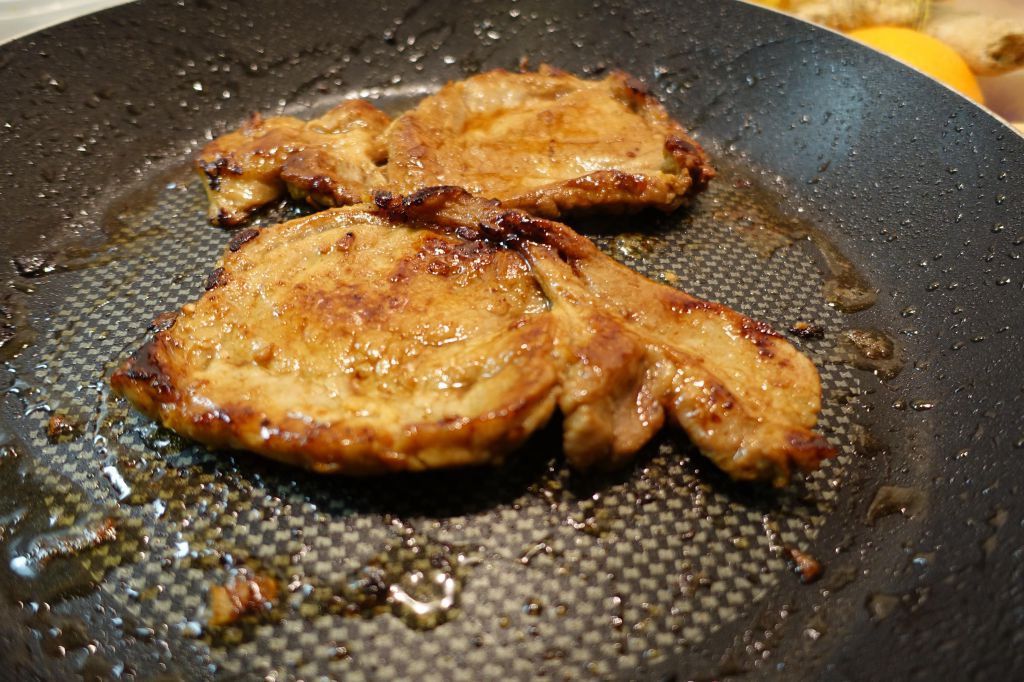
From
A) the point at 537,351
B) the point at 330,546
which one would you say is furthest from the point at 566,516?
the point at 330,546

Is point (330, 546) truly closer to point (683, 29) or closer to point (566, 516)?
point (566, 516)

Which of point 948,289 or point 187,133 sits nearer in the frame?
point 948,289

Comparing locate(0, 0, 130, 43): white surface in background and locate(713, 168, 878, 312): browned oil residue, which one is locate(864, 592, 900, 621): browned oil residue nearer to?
locate(713, 168, 878, 312): browned oil residue

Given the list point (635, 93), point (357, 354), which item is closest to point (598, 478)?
point (357, 354)

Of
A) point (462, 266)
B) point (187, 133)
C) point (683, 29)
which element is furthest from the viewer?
point (683, 29)

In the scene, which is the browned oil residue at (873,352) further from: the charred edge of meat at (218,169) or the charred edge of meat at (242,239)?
the charred edge of meat at (218,169)

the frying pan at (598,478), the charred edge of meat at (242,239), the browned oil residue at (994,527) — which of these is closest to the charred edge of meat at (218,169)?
the frying pan at (598,478)

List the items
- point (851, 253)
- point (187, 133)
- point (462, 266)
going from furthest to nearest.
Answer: point (187, 133) < point (851, 253) < point (462, 266)
